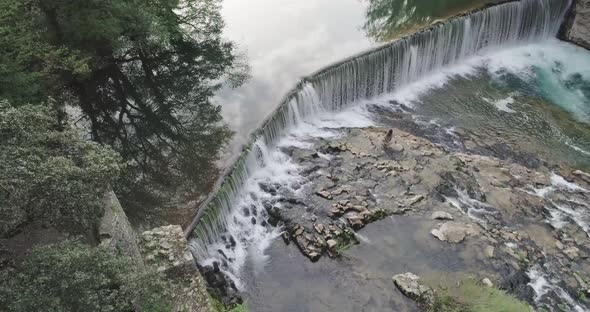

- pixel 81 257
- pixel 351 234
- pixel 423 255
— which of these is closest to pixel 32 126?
pixel 81 257

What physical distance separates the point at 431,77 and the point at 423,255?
10.7 metres

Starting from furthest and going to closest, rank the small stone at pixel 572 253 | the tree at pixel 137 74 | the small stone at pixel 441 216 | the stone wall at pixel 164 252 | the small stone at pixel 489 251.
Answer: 1. the tree at pixel 137 74
2. the small stone at pixel 441 216
3. the small stone at pixel 572 253
4. the small stone at pixel 489 251
5. the stone wall at pixel 164 252

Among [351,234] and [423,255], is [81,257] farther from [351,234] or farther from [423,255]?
[423,255]

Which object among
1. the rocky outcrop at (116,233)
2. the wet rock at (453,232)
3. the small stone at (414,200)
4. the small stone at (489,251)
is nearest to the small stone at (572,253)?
the small stone at (489,251)

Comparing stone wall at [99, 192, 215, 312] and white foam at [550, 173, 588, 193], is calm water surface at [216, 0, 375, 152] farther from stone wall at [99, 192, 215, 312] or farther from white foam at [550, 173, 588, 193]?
white foam at [550, 173, 588, 193]

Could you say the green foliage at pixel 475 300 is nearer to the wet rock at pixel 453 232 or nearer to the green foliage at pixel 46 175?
the wet rock at pixel 453 232

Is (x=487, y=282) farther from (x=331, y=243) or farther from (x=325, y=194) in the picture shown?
(x=325, y=194)

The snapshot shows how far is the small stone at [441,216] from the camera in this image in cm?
1264

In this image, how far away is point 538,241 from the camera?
40.7 feet

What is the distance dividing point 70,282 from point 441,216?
9530 mm

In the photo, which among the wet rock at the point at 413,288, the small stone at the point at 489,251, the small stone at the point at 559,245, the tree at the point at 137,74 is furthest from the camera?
the tree at the point at 137,74

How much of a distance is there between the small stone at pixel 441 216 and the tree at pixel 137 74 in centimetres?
617

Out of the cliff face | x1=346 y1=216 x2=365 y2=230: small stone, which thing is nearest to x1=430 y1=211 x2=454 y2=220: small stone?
x1=346 y1=216 x2=365 y2=230: small stone

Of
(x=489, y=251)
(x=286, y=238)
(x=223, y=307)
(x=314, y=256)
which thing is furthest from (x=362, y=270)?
(x=223, y=307)
